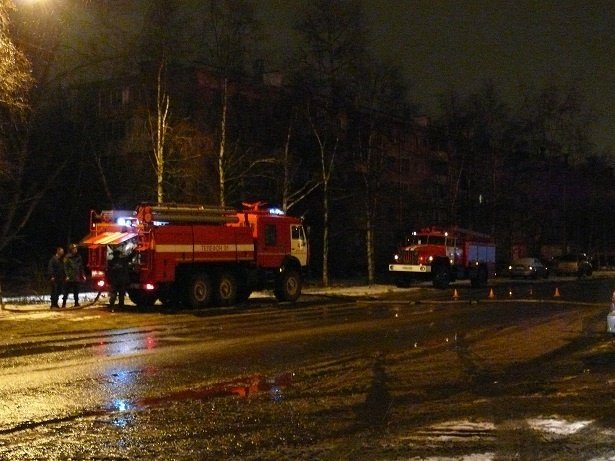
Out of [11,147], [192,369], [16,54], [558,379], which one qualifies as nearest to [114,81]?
[11,147]

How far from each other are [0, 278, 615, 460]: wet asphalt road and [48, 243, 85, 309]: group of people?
3474 millimetres

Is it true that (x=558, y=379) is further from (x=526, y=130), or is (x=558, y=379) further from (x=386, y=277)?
(x=526, y=130)

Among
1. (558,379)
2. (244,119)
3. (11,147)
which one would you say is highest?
(244,119)

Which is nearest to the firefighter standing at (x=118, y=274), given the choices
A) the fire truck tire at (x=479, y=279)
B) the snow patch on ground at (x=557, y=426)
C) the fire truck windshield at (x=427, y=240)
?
the snow patch on ground at (x=557, y=426)

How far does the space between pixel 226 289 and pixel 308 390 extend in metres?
15.0

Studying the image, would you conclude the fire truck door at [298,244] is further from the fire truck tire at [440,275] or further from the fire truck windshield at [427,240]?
the fire truck windshield at [427,240]

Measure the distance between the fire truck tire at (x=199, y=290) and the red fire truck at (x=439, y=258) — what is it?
14.5 m

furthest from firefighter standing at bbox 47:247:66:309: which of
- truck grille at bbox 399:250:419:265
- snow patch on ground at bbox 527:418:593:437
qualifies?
truck grille at bbox 399:250:419:265

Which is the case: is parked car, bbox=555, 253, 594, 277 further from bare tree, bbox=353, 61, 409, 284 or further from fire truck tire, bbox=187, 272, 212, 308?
fire truck tire, bbox=187, 272, 212, 308

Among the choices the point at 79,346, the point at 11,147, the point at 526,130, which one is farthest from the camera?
the point at 526,130

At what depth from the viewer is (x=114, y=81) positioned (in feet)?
99.4

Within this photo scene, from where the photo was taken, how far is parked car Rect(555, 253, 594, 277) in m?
58.5

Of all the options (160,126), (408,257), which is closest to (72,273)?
(160,126)

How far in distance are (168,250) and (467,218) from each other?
35.3 metres
